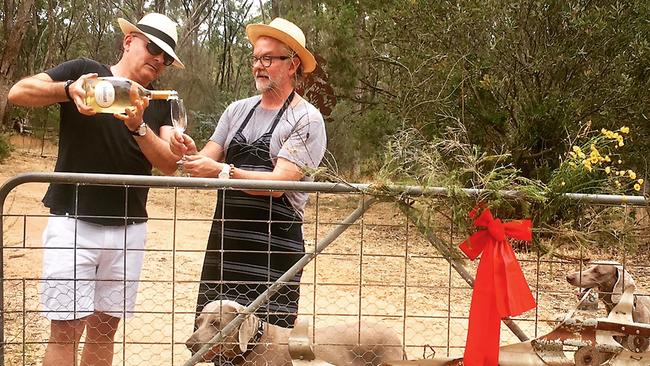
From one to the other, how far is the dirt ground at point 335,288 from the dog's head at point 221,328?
0.41ft

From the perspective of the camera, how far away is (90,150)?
11.5 feet

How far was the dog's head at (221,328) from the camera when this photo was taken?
3.16 meters

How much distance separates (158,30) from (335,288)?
462 centimetres

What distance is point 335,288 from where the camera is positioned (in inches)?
309

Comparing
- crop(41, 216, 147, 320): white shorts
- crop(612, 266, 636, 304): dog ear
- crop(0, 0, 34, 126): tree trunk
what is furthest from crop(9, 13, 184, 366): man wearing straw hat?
crop(0, 0, 34, 126): tree trunk

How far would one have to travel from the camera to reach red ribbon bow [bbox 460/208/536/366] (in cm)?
270

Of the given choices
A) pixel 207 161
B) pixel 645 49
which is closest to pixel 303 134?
pixel 207 161

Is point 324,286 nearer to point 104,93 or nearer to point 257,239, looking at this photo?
point 257,239

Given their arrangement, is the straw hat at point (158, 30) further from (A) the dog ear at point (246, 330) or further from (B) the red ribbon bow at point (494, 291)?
(B) the red ribbon bow at point (494, 291)

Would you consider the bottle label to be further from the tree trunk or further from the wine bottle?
the tree trunk

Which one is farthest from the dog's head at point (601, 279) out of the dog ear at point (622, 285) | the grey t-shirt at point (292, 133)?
the grey t-shirt at point (292, 133)

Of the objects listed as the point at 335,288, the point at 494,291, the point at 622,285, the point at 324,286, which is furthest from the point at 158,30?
the point at 335,288

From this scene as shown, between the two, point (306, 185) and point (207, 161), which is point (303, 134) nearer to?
point (207, 161)

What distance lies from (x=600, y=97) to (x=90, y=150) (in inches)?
337
